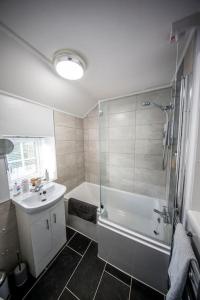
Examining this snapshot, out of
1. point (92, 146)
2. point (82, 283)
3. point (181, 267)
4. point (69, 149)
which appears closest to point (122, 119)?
point (92, 146)

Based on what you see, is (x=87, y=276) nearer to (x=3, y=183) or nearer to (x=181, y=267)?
(x=181, y=267)

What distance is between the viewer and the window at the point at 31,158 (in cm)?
156

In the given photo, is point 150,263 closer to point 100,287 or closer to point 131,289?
point 131,289

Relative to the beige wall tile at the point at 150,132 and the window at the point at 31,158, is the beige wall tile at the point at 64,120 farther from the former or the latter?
the beige wall tile at the point at 150,132

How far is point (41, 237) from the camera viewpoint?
131cm

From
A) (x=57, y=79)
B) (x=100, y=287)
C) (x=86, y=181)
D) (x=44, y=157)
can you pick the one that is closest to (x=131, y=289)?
(x=100, y=287)

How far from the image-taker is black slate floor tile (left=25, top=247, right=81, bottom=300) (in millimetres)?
1140

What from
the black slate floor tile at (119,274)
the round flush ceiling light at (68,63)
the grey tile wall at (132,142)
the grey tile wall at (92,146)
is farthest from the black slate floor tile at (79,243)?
the round flush ceiling light at (68,63)

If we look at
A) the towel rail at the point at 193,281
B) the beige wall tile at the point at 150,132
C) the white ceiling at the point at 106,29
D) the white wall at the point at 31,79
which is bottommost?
the towel rail at the point at 193,281

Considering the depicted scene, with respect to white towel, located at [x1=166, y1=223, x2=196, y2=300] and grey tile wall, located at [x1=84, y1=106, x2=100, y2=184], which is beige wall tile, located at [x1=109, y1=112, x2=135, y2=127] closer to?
grey tile wall, located at [x1=84, y1=106, x2=100, y2=184]

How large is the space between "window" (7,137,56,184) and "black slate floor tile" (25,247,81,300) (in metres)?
1.13

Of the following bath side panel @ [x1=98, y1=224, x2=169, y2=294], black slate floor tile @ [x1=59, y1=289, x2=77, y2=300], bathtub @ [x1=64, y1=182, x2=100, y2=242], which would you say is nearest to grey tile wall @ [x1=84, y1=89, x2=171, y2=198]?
bathtub @ [x1=64, y1=182, x2=100, y2=242]

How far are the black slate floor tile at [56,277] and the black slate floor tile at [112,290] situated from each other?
0.39 meters

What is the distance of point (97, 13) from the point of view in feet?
2.31
